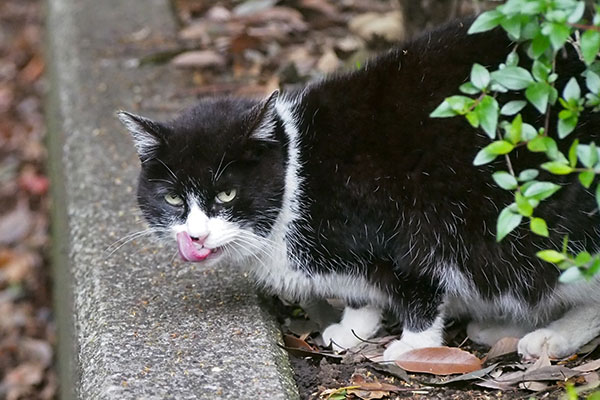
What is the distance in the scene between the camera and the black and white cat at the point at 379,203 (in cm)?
274

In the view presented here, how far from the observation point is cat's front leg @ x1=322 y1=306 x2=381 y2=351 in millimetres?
2990

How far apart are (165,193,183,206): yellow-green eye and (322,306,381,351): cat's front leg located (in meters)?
0.64

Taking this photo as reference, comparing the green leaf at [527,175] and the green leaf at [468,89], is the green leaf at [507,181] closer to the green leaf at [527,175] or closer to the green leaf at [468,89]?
the green leaf at [527,175]

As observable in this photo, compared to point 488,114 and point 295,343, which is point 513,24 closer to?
point 488,114

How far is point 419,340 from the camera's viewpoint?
2848 mm

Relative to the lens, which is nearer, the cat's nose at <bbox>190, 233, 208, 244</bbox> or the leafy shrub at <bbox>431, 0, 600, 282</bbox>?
the leafy shrub at <bbox>431, 0, 600, 282</bbox>

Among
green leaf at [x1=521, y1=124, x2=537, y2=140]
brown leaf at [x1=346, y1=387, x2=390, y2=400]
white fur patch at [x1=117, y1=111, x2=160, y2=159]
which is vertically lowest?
brown leaf at [x1=346, y1=387, x2=390, y2=400]

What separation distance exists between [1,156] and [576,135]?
478cm

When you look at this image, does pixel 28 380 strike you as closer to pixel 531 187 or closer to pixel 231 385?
pixel 231 385

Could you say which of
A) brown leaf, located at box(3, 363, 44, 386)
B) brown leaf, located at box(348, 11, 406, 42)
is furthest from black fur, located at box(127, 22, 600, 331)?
brown leaf, located at box(3, 363, 44, 386)

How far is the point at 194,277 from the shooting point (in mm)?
3182

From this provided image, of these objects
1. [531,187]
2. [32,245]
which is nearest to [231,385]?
[531,187]

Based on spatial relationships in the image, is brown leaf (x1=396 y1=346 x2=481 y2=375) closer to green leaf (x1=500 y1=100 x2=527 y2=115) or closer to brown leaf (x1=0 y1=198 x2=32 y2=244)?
green leaf (x1=500 y1=100 x2=527 y2=115)

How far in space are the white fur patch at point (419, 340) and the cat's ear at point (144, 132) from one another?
94 cm
